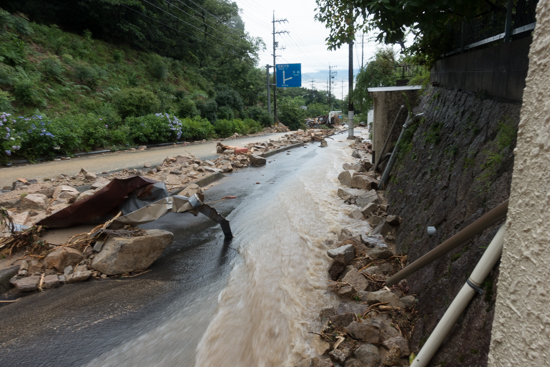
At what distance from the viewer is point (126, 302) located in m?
3.75

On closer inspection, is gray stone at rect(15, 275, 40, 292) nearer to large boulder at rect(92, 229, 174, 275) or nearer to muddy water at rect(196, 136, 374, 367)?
large boulder at rect(92, 229, 174, 275)

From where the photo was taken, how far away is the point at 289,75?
102 feet

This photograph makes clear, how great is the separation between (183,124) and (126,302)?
50.6ft

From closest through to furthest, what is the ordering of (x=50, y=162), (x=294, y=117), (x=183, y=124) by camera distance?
(x=50, y=162) < (x=183, y=124) < (x=294, y=117)

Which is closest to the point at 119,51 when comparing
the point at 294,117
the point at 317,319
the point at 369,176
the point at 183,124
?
the point at 183,124

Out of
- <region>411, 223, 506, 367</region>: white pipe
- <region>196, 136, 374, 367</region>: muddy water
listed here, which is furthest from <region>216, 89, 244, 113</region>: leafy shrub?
<region>411, 223, 506, 367</region>: white pipe

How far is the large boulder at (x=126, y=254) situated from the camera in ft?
13.8

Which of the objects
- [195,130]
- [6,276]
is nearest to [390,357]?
[6,276]

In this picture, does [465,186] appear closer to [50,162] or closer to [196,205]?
[196,205]

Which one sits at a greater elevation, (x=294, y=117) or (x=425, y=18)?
(x=425, y=18)

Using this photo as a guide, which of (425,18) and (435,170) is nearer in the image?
(425,18)

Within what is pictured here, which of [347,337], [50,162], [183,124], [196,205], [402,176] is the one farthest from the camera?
[183,124]

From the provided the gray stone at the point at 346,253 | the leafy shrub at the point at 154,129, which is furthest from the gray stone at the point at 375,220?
the leafy shrub at the point at 154,129

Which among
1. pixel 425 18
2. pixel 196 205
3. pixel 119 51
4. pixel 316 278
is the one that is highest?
pixel 119 51
